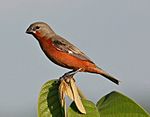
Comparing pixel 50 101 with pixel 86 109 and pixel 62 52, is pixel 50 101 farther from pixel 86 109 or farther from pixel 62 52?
pixel 62 52

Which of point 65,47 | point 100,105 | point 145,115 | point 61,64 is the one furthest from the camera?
point 65,47

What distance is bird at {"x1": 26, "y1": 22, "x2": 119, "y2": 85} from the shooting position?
10.1ft

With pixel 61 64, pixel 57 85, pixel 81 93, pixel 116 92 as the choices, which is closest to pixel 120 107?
pixel 116 92

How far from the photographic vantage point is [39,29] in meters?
3.09

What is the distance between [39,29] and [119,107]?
1.27 meters

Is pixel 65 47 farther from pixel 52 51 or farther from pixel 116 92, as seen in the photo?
pixel 116 92

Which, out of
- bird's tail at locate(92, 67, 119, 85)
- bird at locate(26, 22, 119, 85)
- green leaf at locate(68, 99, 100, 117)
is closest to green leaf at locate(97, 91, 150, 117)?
green leaf at locate(68, 99, 100, 117)

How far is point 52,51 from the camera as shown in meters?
3.19

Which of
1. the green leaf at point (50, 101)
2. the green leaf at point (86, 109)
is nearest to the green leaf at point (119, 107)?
the green leaf at point (86, 109)

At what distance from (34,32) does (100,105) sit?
1.21 m

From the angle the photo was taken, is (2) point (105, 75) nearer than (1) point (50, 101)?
No

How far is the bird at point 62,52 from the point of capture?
3.07 m

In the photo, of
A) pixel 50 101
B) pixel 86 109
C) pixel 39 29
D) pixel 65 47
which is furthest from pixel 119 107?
pixel 65 47

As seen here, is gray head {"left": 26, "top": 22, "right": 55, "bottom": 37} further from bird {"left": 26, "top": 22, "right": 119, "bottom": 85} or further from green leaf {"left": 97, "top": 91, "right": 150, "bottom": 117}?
green leaf {"left": 97, "top": 91, "right": 150, "bottom": 117}
